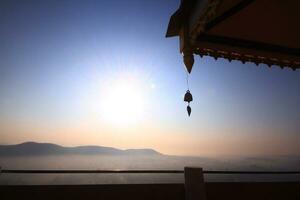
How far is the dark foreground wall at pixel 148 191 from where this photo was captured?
445 centimetres

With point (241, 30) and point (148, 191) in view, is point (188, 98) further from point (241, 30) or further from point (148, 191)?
point (148, 191)

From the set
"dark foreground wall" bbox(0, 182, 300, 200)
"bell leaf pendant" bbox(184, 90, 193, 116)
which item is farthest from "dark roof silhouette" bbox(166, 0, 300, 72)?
"dark foreground wall" bbox(0, 182, 300, 200)

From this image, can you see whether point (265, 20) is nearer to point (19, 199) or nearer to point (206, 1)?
point (206, 1)

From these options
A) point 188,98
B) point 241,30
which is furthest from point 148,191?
point 241,30


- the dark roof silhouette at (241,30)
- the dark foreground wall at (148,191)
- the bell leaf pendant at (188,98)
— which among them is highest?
the dark roof silhouette at (241,30)

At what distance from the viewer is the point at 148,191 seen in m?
4.99

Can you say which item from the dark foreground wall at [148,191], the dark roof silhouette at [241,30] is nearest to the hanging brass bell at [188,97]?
the dark roof silhouette at [241,30]

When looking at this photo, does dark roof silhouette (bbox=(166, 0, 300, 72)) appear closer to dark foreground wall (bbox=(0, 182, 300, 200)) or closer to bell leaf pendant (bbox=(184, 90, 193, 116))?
bell leaf pendant (bbox=(184, 90, 193, 116))

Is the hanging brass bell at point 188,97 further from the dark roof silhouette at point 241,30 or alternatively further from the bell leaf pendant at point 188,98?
the dark roof silhouette at point 241,30

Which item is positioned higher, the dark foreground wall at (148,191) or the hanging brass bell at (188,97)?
the hanging brass bell at (188,97)

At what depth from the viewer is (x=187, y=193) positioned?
198 inches

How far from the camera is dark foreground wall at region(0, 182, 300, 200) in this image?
4.45m

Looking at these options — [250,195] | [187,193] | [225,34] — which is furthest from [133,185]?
[225,34]

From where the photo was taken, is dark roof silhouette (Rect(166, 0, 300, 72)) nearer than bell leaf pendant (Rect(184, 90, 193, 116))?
Yes
